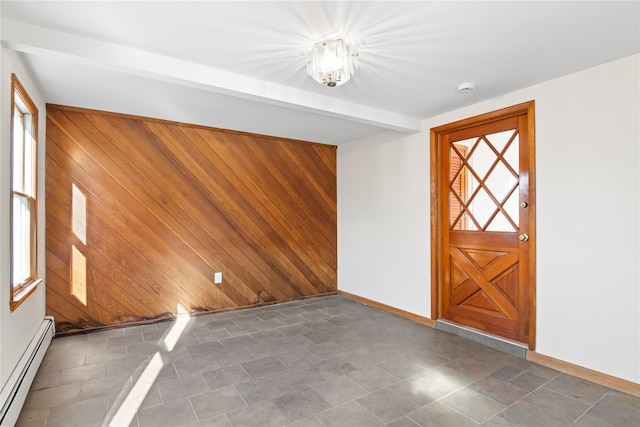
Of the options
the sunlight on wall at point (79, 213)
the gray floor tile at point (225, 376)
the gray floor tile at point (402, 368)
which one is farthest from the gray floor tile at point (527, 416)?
the sunlight on wall at point (79, 213)

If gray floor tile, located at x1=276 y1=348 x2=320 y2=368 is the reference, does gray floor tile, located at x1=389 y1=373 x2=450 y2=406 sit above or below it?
above

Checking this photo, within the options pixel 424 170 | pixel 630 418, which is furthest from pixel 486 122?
pixel 630 418

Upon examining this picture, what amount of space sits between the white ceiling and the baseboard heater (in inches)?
76.0

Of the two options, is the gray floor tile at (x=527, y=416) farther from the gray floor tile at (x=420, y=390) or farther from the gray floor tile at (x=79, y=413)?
the gray floor tile at (x=79, y=413)

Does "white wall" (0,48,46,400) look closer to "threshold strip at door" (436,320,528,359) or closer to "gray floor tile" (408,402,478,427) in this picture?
"gray floor tile" (408,402,478,427)

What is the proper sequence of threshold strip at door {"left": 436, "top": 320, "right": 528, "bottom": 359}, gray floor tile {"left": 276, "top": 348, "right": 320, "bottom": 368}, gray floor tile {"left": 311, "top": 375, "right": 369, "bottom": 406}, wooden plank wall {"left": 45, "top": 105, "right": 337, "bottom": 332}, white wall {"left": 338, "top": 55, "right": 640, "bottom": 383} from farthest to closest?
wooden plank wall {"left": 45, "top": 105, "right": 337, "bottom": 332} → threshold strip at door {"left": 436, "top": 320, "right": 528, "bottom": 359} → gray floor tile {"left": 276, "top": 348, "right": 320, "bottom": 368} → white wall {"left": 338, "top": 55, "right": 640, "bottom": 383} → gray floor tile {"left": 311, "top": 375, "right": 369, "bottom": 406}

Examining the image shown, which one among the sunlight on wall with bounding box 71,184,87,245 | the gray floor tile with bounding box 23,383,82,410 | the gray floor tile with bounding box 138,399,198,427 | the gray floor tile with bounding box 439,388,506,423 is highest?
the sunlight on wall with bounding box 71,184,87,245

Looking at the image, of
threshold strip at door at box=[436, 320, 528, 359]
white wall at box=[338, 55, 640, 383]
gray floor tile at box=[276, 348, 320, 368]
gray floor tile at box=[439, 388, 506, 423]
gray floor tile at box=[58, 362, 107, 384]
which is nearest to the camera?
gray floor tile at box=[439, 388, 506, 423]

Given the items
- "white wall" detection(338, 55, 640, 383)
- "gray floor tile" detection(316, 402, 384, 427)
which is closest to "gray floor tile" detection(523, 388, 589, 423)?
"white wall" detection(338, 55, 640, 383)

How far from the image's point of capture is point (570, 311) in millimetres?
2566

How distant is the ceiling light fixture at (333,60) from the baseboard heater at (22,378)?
2525mm

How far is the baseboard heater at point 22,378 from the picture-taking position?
182cm

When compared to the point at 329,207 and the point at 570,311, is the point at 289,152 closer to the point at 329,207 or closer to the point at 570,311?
the point at 329,207

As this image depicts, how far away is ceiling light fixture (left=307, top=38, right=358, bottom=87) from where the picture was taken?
1988 mm
